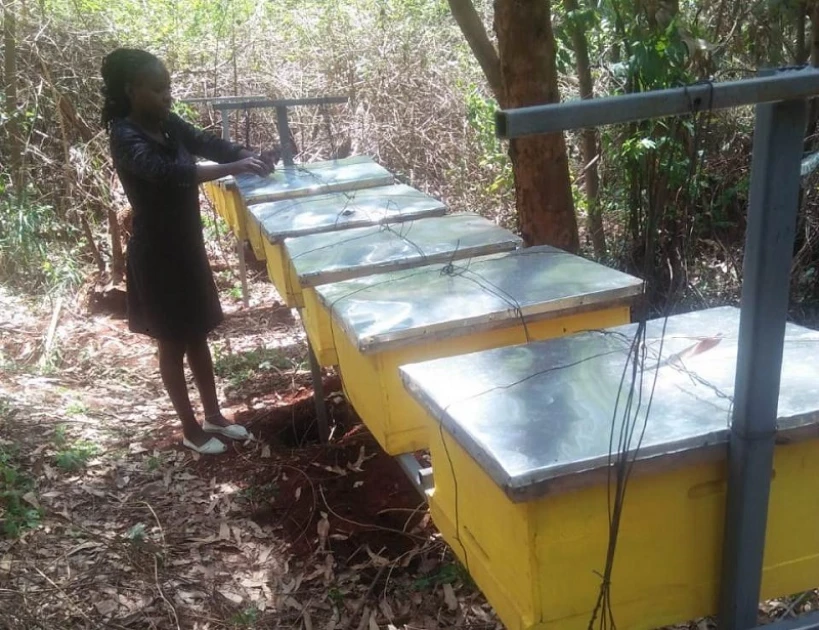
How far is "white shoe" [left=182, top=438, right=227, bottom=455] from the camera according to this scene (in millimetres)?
3660

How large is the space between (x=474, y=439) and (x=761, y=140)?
66 centimetres

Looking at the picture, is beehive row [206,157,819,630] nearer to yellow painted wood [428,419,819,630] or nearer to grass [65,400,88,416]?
yellow painted wood [428,419,819,630]

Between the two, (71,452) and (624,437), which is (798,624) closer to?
(624,437)

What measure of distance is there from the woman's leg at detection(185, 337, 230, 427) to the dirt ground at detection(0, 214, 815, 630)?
8.0 inches

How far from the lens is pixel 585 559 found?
1.38 m

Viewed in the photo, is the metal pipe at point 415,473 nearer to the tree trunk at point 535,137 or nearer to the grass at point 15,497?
the tree trunk at point 535,137

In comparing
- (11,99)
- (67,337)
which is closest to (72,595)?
(67,337)

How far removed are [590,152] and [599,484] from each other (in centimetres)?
396

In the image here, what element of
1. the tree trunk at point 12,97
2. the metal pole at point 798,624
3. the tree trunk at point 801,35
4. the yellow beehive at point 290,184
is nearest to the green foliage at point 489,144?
the yellow beehive at point 290,184

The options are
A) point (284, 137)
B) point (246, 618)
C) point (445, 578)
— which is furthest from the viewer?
point (284, 137)

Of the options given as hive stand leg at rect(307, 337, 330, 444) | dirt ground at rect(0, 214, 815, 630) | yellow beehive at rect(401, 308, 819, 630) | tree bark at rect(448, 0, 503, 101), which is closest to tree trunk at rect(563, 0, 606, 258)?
tree bark at rect(448, 0, 503, 101)

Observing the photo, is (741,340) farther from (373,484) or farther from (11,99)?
(11,99)

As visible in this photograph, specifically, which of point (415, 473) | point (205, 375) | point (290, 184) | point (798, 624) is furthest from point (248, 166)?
point (798, 624)

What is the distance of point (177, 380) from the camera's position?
3562 millimetres
